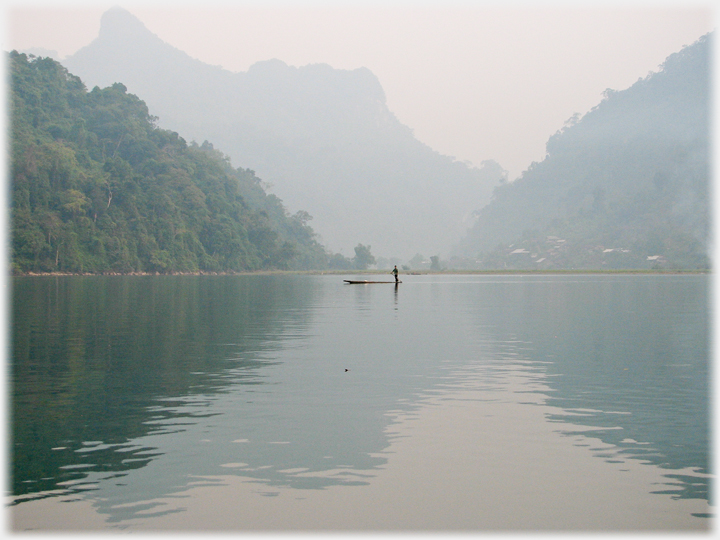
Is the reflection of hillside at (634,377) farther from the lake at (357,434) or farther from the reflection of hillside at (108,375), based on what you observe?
the reflection of hillside at (108,375)

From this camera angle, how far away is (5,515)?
33.1ft

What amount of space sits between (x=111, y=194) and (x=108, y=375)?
135737mm

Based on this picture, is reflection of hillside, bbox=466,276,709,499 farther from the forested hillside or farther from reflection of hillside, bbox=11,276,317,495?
the forested hillside

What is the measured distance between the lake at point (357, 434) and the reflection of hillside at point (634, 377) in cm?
9

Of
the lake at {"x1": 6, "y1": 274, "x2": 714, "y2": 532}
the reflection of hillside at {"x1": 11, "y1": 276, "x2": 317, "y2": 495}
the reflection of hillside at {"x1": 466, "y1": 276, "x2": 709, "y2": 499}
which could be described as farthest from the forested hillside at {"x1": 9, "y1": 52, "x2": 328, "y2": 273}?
the lake at {"x1": 6, "y1": 274, "x2": 714, "y2": 532}

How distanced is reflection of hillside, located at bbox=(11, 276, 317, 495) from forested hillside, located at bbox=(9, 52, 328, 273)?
315ft

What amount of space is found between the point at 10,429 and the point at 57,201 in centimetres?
13154

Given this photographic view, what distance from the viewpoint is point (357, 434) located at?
1406 centimetres

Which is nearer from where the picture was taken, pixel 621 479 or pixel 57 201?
pixel 621 479

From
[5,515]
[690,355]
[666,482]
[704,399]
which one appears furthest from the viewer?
[690,355]

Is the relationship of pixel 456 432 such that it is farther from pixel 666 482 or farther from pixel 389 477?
pixel 666 482

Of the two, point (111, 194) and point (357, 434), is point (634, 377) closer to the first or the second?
point (357, 434)

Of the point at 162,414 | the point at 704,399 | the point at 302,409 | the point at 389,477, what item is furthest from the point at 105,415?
the point at 704,399

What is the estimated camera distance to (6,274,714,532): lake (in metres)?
10.2
